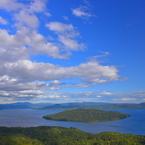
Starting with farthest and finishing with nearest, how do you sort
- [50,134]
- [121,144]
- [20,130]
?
[20,130] < [50,134] < [121,144]

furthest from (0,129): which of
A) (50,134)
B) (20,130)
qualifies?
(50,134)

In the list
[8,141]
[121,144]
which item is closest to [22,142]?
[8,141]

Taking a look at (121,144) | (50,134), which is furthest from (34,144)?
(121,144)

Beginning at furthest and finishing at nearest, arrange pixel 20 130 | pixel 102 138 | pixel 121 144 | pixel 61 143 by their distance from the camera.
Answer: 1. pixel 20 130
2. pixel 102 138
3. pixel 61 143
4. pixel 121 144

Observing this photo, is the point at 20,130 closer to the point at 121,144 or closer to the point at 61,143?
the point at 61,143

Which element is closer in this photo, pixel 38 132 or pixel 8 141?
pixel 8 141

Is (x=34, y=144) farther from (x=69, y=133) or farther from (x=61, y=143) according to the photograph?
(x=69, y=133)

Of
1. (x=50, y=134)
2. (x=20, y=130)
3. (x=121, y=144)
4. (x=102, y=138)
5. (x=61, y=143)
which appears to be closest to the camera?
(x=121, y=144)

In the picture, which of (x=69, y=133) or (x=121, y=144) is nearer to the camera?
(x=121, y=144)
